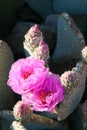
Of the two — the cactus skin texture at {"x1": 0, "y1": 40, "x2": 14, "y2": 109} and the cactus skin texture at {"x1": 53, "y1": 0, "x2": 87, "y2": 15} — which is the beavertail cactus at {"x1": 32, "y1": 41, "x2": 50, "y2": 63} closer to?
the cactus skin texture at {"x1": 0, "y1": 40, "x2": 14, "y2": 109}

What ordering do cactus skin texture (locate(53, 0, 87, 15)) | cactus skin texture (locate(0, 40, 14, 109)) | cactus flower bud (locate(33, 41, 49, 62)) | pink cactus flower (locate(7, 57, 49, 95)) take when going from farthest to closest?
cactus skin texture (locate(53, 0, 87, 15)), cactus skin texture (locate(0, 40, 14, 109)), cactus flower bud (locate(33, 41, 49, 62)), pink cactus flower (locate(7, 57, 49, 95))

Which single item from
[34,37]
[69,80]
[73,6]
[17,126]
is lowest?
[17,126]

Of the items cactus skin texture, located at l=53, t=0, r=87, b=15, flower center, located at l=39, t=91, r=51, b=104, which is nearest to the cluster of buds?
flower center, located at l=39, t=91, r=51, b=104

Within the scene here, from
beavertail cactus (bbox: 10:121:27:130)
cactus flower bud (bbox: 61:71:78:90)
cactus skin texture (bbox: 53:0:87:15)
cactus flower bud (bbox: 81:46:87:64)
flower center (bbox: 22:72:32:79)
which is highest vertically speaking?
cactus skin texture (bbox: 53:0:87:15)

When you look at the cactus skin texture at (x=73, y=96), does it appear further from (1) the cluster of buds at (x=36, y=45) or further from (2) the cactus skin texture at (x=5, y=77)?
(2) the cactus skin texture at (x=5, y=77)

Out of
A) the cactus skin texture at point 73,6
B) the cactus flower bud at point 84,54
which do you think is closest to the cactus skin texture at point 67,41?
the cactus flower bud at point 84,54

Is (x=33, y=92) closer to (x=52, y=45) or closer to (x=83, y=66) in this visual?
(x=83, y=66)

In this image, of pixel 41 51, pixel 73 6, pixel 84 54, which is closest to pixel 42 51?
pixel 41 51

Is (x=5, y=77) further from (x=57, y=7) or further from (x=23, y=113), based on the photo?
(x=57, y=7)
